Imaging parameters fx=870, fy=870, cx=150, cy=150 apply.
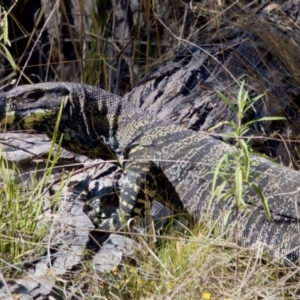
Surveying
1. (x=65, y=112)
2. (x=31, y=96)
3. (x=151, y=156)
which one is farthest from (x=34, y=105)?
(x=151, y=156)

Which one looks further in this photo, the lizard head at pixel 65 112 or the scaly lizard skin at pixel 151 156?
the lizard head at pixel 65 112

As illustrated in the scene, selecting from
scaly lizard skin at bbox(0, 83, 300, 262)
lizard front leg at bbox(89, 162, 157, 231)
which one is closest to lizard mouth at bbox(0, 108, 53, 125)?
scaly lizard skin at bbox(0, 83, 300, 262)

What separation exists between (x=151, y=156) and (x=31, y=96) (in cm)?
85

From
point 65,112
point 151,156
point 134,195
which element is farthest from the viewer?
point 65,112

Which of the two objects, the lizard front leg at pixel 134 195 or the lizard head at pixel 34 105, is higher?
the lizard head at pixel 34 105

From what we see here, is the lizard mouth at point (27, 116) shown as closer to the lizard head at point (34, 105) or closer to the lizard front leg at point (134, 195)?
the lizard head at point (34, 105)

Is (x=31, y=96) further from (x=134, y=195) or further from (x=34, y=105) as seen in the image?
(x=134, y=195)

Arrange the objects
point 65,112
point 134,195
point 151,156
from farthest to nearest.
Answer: point 65,112, point 151,156, point 134,195

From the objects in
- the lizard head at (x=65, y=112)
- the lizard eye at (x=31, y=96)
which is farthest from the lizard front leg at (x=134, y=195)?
the lizard eye at (x=31, y=96)

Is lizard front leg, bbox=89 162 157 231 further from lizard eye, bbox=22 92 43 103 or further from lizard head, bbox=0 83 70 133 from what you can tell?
lizard eye, bbox=22 92 43 103

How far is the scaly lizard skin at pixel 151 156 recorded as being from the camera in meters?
4.98

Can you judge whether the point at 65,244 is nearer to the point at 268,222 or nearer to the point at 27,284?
the point at 27,284

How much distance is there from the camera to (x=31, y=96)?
18.0 ft

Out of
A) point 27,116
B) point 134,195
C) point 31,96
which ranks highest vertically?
point 31,96
